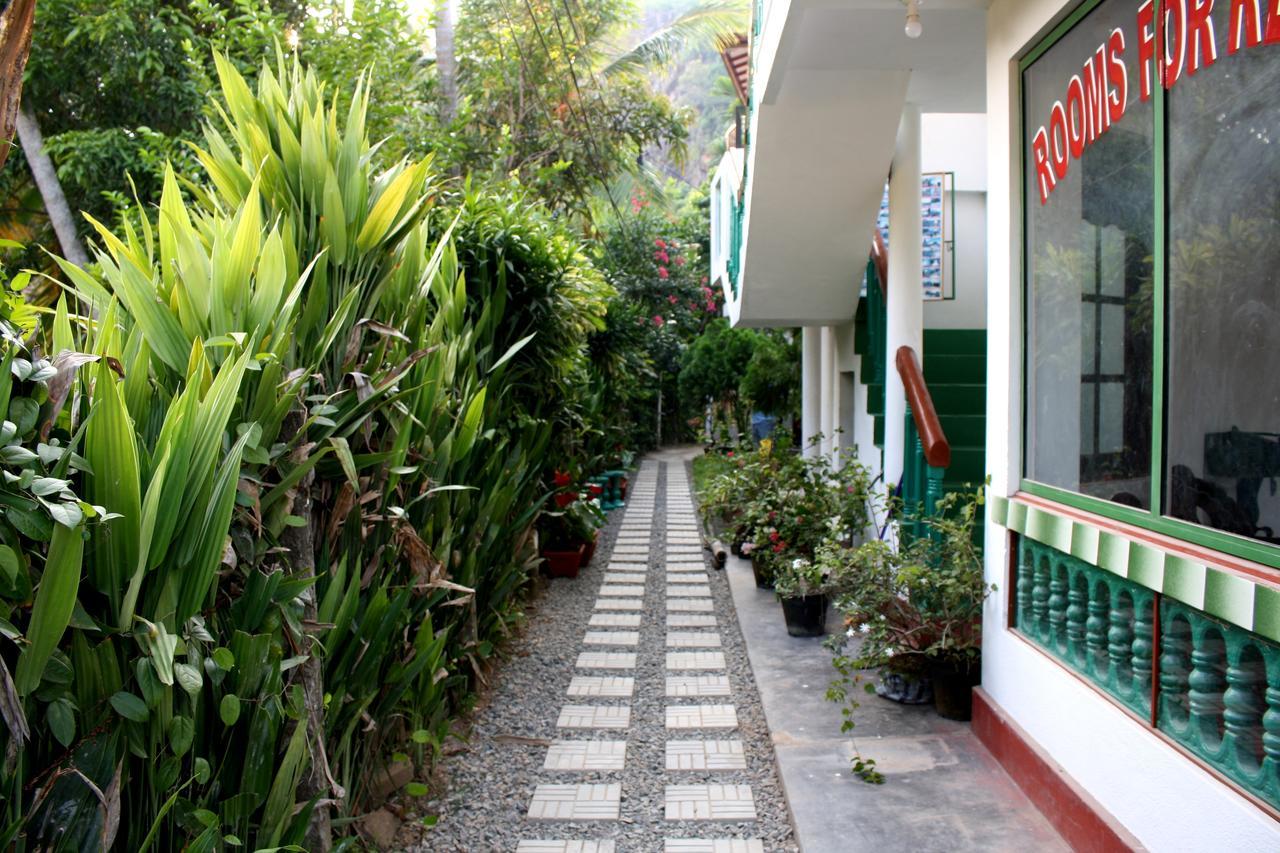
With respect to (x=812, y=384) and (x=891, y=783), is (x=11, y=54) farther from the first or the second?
(x=812, y=384)

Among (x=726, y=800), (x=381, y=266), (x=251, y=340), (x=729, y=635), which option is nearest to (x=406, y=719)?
(x=726, y=800)

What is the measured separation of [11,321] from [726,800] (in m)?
2.86

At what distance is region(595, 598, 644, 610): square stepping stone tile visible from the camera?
22.4 ft

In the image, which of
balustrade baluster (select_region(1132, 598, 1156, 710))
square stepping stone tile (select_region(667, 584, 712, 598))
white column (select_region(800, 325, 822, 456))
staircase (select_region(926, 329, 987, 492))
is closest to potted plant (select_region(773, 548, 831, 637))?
staircase (select_region(926, 329, 987, 492))

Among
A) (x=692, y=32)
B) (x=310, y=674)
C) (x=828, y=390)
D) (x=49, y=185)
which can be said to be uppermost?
(x=692, y=32)

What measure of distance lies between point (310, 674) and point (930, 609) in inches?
107

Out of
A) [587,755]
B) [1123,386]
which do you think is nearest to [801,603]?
[587,755]

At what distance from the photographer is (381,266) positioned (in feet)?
10.5

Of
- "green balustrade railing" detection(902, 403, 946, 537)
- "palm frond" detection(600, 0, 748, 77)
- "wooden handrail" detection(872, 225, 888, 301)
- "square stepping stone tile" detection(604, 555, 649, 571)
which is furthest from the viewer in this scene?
"palm frond" detection(600, 0, 748, 77)

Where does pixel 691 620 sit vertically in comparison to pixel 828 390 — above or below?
below

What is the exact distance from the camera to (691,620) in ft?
21.2

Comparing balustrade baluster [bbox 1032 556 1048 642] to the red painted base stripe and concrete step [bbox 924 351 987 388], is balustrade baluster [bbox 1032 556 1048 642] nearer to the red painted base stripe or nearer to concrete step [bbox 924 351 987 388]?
the red painted base stripe

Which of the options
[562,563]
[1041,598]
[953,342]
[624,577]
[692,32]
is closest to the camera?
[1041,598]

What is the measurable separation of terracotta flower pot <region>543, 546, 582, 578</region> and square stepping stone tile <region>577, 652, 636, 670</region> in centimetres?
218
